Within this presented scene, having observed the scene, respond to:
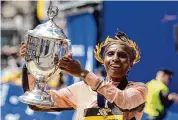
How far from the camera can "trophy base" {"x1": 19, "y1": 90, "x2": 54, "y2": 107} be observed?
368cm

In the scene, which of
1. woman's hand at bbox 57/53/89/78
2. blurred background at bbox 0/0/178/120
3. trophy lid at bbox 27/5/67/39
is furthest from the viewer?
blurred background at bbox 0/0/178/120

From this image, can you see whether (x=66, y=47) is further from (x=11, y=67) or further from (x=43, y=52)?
(x=11, y=67)

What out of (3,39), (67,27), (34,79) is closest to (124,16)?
(67,27)

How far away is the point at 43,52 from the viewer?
12.1 feet

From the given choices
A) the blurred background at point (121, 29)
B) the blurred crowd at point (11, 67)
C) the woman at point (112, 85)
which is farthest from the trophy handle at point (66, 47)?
the blurred crowd at point (11, 67)

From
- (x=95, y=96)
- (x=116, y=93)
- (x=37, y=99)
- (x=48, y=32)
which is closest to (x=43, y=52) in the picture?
(x=48, y=32)

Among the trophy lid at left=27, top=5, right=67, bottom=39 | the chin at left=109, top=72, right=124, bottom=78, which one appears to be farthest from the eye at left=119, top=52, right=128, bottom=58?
the trophy lid at left=27, top=5, right=67, bottom=39

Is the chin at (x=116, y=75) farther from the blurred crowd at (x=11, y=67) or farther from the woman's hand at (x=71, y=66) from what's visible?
the blurred crowd at (x=11, y=67)

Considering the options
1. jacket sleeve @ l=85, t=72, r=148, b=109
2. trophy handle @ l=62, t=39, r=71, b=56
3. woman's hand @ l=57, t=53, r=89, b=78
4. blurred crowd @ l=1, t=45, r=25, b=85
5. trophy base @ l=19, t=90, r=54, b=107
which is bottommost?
blurred crowd @ l=1, t=45, r=25, b=85

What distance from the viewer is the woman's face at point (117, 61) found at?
140 inches

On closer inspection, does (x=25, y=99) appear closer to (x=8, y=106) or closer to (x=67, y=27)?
(x=8, y=106)

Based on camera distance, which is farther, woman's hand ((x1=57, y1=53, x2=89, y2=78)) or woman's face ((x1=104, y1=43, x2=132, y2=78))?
woman's face ((x1=104, y1=43, x2=132, y2=78))

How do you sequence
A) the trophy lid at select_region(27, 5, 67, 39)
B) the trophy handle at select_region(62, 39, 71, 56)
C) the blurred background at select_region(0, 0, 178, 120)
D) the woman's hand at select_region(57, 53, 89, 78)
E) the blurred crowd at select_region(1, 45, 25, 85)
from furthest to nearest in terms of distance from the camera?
the blurred crowd at select_region(1, 45, 25, 85), the blurred background at select_region(0, 0, 178, 120), the trophy lid at select_region(27, 5, 67, 39), the trophy handle at select_region(62, 39, 71, 56), the woman's hand at select_region(57, 53, 89, 78)

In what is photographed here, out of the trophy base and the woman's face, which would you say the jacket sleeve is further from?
the trophy base
